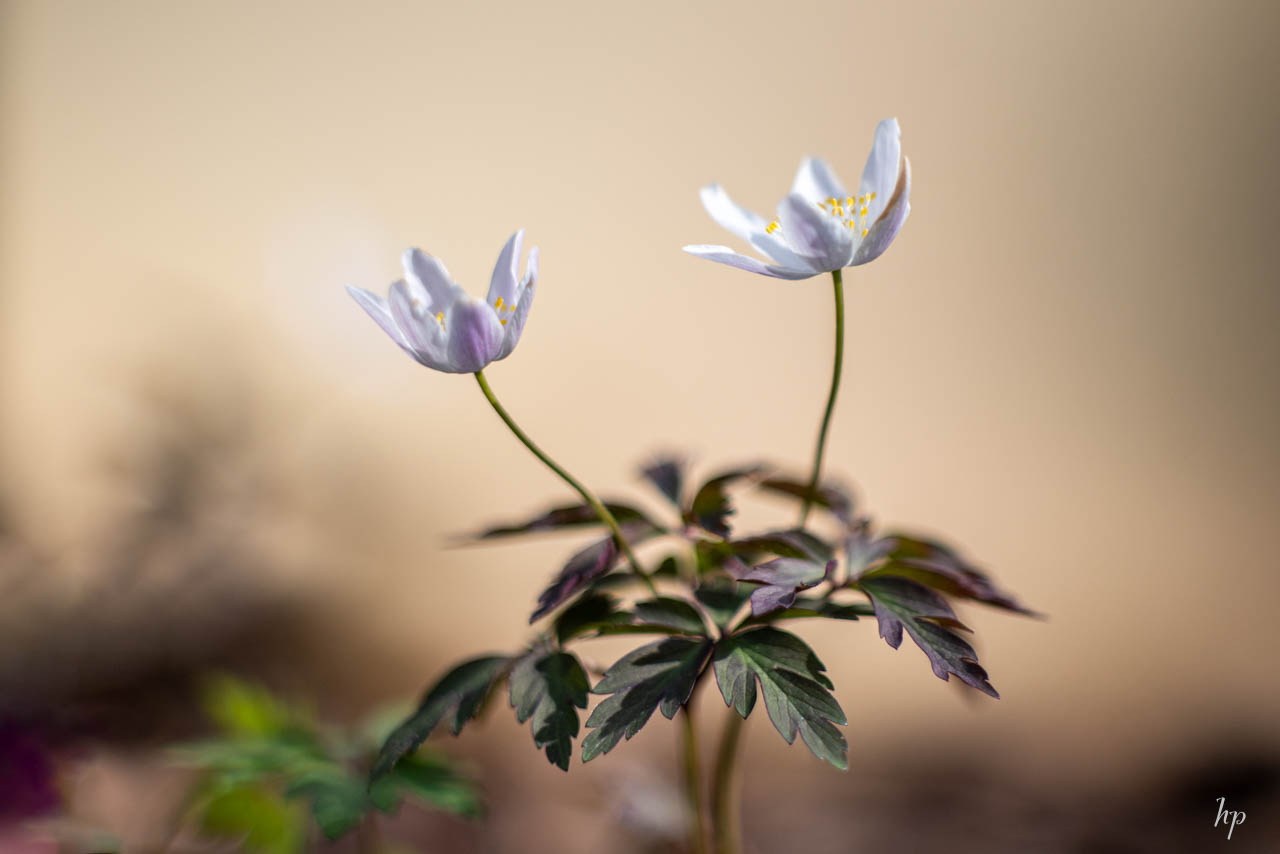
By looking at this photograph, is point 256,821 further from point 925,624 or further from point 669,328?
point 669,328

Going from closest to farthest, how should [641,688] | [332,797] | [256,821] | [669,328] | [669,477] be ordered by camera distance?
[641,688], [332,797], [669,477], [256,821], [669,328]

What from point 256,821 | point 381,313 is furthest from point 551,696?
point 256,821

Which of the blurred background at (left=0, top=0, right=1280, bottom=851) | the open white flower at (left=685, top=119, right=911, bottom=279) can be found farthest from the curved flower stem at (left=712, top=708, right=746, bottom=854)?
the blurred background at (left=0, top=0, right=1280, bottom=851)

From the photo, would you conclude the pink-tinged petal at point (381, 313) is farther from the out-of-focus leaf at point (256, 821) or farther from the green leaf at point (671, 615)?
the out-of-focus leaf at point (256, 821)

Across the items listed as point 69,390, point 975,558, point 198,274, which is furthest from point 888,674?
point 69,390

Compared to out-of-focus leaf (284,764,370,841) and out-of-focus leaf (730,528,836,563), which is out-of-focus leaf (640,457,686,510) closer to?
out-of-focus leaf (730,528,836,563)

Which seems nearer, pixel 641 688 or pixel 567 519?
pixel 641 688
